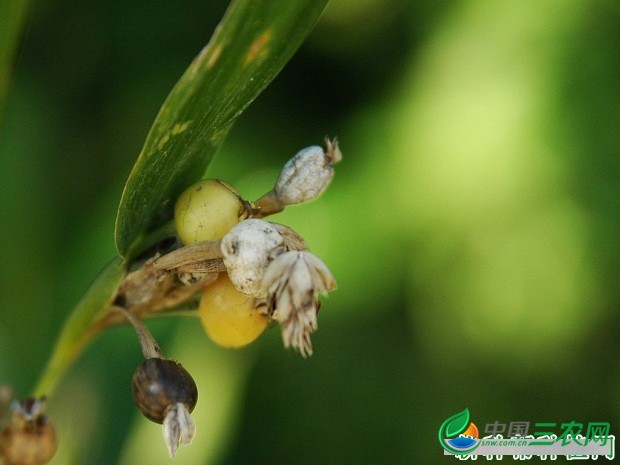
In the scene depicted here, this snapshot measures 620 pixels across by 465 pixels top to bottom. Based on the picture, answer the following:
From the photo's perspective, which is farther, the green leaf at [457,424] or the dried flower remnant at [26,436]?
the green leaf at [457,424]

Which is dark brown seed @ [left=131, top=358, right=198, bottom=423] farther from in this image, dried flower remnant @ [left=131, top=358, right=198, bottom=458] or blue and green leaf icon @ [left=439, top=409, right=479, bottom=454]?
blue and green leaf icon @ [left=439, top=409, right=479, bottom=454]

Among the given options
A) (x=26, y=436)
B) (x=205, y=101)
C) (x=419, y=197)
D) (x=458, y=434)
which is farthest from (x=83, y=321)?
(x=419, y=197)

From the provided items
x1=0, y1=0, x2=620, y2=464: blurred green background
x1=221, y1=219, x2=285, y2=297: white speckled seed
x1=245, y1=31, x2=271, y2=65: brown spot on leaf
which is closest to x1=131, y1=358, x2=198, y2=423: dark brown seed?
x1=221, y1=219, x2=285, y2=297: white speckled seed

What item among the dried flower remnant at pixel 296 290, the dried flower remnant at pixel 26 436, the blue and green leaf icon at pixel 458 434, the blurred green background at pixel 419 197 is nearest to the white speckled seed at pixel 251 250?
the dried flower remnant at pixel 296 290

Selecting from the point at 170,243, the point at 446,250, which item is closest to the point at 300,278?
the point at 170,243

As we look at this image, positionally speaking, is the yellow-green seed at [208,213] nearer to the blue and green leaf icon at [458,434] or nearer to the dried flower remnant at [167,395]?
the dried flower remnant at [167,395]

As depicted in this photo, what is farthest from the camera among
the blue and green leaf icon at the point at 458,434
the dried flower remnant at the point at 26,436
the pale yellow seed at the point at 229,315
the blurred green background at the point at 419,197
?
the blurred green background at the point at 419,197
